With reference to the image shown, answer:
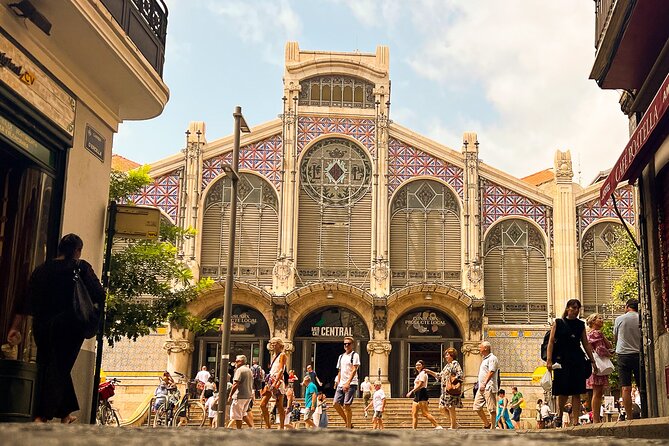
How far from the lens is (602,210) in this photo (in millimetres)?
36750

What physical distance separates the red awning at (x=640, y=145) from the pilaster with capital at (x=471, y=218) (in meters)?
22.7

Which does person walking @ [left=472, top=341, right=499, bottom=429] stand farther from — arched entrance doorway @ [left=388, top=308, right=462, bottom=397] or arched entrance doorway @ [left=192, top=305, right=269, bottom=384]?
arched entrance doorway @ [left=192, top=305, right=269, bottom=384]

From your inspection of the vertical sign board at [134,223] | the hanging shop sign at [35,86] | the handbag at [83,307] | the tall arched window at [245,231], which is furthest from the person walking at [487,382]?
the tall arched window at [245,231]

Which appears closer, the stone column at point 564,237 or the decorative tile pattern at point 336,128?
the stone column at point 564,237

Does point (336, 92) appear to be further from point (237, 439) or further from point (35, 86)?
point (237, 439)

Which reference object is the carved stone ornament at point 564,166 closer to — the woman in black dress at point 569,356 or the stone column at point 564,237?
the stone column at point 564,237

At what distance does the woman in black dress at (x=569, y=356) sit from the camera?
35.7 ft

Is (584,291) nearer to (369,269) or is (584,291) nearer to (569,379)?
(369,269)

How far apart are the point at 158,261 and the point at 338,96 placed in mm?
17049

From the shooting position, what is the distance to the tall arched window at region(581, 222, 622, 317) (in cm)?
3606

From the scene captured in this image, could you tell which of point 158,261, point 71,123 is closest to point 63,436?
point 71,123

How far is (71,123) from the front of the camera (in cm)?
1089

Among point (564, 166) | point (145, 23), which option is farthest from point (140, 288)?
point (564, 166)

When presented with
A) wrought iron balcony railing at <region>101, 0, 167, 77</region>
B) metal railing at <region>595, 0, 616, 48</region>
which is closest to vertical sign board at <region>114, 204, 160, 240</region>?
wrought iron balcony railing at <region>101, 0, 167, 77</region>
